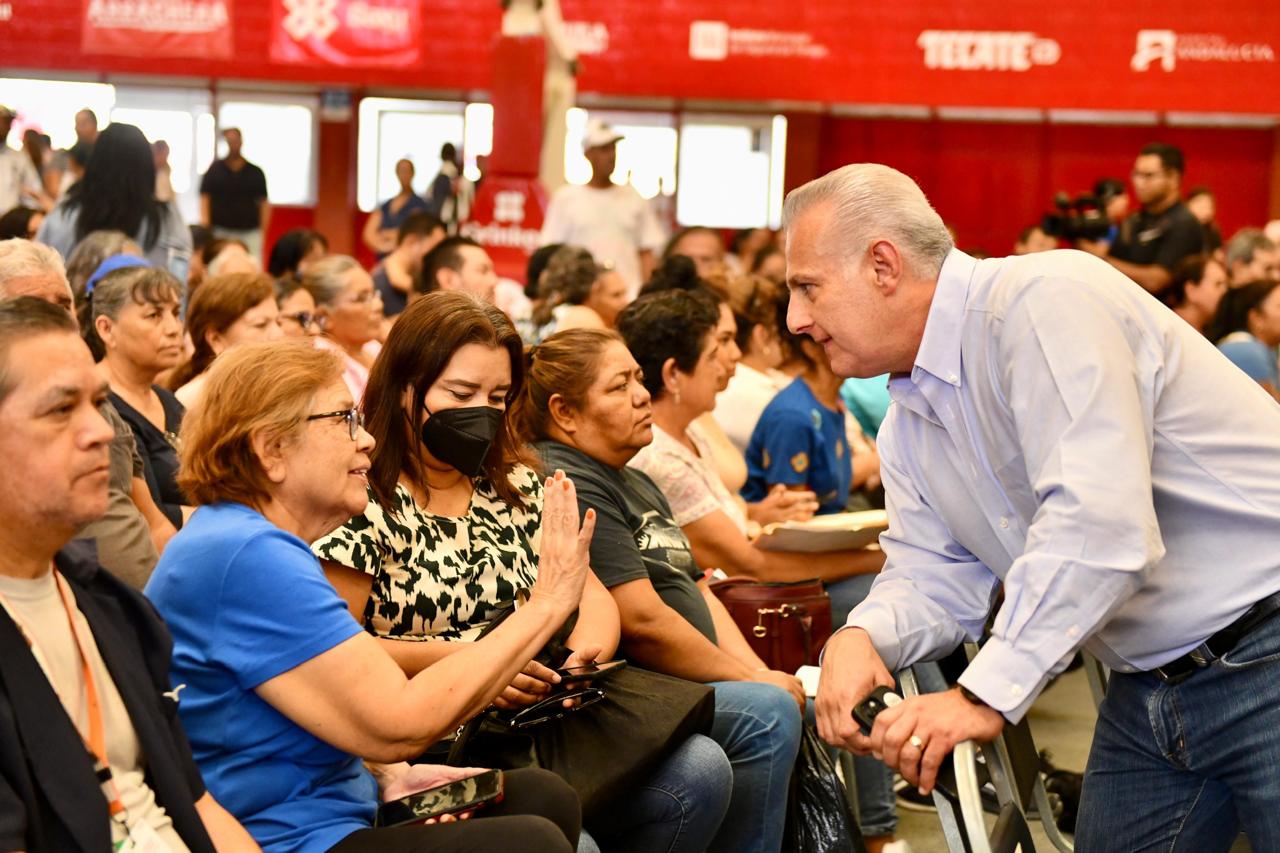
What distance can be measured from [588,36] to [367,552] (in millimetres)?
10620

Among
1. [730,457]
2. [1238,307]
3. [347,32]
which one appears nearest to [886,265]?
[730,457]

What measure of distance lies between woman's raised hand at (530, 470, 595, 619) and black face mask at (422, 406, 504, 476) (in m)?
0.41

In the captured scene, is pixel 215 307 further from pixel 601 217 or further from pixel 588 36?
pixel 588 36

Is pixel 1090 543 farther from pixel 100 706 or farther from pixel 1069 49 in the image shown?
pixel 1069 49

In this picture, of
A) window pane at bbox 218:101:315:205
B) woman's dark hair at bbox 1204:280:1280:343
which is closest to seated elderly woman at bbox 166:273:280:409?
woman's dark hair at bbox 1204:280:1280:343

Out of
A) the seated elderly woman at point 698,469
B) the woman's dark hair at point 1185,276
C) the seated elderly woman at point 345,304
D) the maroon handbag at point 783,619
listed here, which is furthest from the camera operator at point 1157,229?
the maroon handbag at point 783,619

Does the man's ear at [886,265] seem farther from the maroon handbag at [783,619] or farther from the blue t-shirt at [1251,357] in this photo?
the blue t-shirt at [1251,357]

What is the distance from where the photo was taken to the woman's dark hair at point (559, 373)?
11.3ft

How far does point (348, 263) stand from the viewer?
5699 millimetres

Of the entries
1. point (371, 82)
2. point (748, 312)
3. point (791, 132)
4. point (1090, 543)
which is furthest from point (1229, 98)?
point (1090, 543)

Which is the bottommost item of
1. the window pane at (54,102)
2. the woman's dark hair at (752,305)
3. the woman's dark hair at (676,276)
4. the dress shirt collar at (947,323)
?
the woman's dark hair at (752,305)

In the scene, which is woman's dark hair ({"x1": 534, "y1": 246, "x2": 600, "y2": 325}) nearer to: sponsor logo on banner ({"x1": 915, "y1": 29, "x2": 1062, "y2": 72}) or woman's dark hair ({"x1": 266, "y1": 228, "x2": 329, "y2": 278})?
woman's dark hair ({"x1": 266, "y1": 228, "x2": 329, "y2": 278})

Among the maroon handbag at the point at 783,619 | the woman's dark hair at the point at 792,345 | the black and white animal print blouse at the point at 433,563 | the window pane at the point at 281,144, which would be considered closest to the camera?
the black and white animal print blouse at the point at 433,563

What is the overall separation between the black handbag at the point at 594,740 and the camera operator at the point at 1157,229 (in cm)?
545
